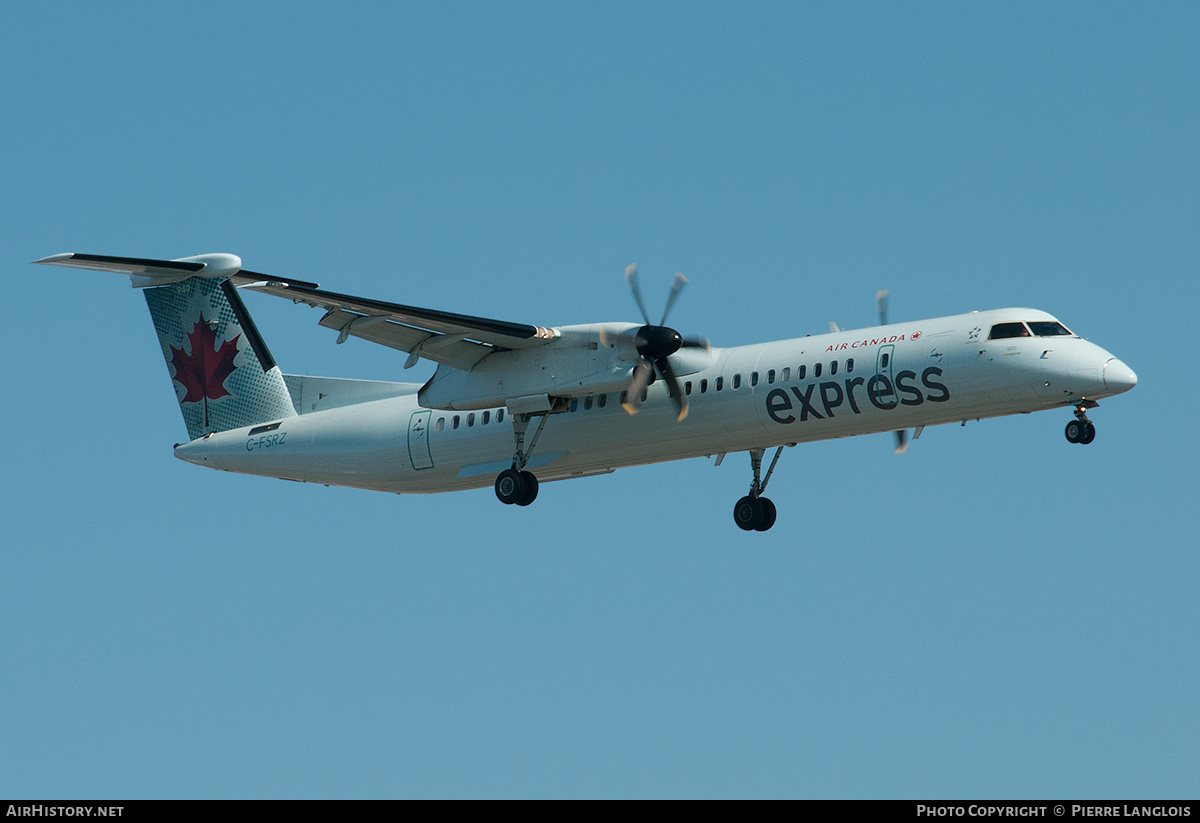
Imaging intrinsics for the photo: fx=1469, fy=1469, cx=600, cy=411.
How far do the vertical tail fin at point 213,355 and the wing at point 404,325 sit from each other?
2.29 meters

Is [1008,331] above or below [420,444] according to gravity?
above

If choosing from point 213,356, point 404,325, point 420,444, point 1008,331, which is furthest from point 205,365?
point 1008,331

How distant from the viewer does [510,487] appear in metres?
26.2

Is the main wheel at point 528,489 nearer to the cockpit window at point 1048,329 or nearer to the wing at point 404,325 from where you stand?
the wing at point 404,325

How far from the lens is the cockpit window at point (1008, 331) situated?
75.0 ft

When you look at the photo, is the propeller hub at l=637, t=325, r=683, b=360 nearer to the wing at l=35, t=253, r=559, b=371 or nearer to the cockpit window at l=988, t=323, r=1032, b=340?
the wing at l=35, t=253, r=559, b=371

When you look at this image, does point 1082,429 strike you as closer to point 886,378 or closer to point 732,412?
point 886,378

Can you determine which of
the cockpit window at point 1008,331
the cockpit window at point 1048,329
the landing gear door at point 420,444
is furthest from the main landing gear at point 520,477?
the cockpit window at point 1048,329

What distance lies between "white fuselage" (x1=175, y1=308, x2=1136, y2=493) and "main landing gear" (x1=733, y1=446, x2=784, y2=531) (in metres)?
2.07

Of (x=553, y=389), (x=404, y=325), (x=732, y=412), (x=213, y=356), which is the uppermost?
(x=213, y=356)

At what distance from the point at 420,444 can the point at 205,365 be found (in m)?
5.70

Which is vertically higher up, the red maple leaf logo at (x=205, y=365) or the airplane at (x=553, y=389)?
the red maple leaf logo at (x=205, y=365)

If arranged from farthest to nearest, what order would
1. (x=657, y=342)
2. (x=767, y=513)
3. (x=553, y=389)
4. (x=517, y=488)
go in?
(x=767, y=513)
(x=517, y=488)
(x=553, y=389)
(x=657, y=342)

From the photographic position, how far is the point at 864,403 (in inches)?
938
